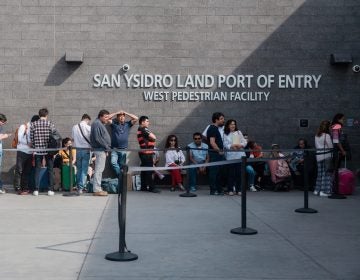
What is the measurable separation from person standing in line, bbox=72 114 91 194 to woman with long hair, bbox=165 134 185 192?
75.4 inches

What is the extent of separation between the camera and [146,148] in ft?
41.6

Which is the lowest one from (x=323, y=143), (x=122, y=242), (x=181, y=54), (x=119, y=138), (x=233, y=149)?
(x=122, y=242)

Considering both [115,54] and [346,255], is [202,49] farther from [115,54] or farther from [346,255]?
Answer: [346,255]

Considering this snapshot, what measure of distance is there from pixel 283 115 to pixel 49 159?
5.98m

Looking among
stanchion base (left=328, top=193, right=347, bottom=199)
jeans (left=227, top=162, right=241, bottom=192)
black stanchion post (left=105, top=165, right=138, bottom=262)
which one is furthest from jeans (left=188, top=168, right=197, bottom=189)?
black stanchion post (left=105, top=165, right=138, bottom=262)

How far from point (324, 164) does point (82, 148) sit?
5.25 metres

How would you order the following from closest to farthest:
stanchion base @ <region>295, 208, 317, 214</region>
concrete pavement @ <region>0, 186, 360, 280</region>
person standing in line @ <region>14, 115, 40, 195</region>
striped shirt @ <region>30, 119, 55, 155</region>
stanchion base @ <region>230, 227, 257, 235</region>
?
concrete pavement @ <region>0, 186, 360, 280</region>
stanchion base @ <region>230, 227, 257, 235</region>
stanchion base @ <region>295, 208, 317, 214</region>
striped shirt @ <region>30, 119, 55, 155</region>
person standing in line @ <region>14, 115, 40, 195</region>

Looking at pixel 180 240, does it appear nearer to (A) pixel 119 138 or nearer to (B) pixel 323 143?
(B) pixel 323 143

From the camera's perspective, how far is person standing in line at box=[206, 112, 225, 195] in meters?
11.9

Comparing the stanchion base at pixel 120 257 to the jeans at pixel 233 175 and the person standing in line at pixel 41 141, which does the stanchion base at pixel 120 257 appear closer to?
the person standing in line at pixel 41 141

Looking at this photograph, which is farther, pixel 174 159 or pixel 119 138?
pixel 174 159

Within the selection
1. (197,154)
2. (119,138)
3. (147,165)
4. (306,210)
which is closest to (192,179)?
(197,154)

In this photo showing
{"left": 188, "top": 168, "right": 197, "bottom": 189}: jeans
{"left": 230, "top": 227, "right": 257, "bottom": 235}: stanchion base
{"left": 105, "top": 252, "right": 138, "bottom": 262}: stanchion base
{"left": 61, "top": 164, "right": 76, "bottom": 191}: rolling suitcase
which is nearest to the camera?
{"left": 105, "top": 252, "right": 138, "bottom": 262}: stanchion base

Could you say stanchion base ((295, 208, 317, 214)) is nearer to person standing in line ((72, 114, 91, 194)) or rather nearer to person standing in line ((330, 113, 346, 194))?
person standing in line ((330, 113, 346, 194))
